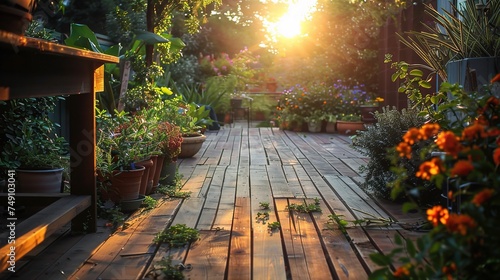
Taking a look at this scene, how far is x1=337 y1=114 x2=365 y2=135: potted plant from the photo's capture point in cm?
1105

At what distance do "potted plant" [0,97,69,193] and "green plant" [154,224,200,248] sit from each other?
99 centimetres

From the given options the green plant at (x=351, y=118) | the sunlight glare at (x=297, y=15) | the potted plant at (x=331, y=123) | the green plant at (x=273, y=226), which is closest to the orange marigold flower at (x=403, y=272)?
the green plant at (x=273, y=226)

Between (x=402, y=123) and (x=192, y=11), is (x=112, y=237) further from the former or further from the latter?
(x=192, y=11)

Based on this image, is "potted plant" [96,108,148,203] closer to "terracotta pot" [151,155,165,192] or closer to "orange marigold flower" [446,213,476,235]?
"terracotta pot" [151,155,165,192]

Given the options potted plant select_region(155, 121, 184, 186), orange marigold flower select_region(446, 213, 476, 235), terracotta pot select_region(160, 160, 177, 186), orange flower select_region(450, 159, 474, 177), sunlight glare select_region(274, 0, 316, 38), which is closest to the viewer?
orange marigold flower select_region(446, 213, 476, 235)

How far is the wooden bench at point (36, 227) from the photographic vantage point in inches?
94.5

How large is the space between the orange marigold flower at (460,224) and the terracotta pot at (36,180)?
305 centimetres

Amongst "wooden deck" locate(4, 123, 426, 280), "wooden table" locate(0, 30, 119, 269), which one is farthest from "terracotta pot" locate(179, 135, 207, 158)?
"wooden table" locate(0, 30, 119, 269)

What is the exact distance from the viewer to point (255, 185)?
532 cm

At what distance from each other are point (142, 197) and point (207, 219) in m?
0.58

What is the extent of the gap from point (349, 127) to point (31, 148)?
765 cm

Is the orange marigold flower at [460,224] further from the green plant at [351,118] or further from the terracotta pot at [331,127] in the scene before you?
the terracotta pot at [331,127]

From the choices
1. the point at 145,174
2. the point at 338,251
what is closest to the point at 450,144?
the point at 338,251

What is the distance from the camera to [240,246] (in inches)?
127
